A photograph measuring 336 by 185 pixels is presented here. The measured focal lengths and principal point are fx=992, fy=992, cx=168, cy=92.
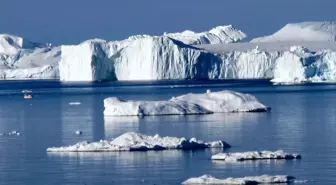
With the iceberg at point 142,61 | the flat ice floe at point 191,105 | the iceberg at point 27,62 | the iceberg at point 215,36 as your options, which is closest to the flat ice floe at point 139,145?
the flat ice floe at point 191,105

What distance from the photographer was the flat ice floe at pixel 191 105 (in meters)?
31.1

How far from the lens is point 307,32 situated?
7588 centimetres

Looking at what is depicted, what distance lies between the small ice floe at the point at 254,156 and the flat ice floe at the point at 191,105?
12402 millimetres

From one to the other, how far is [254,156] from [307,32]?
58559mm

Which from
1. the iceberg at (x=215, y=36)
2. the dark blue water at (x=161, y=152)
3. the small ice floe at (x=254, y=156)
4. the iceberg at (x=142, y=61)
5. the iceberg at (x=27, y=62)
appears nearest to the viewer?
the dark blue water at (x=161, y=152)

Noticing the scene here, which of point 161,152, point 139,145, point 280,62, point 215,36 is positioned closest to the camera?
point 161,152

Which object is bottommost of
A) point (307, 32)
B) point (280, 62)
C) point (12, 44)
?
point (280, 62)

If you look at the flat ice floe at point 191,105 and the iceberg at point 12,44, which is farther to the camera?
the iceberg at point 12,44

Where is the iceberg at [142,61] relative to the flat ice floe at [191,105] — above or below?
above

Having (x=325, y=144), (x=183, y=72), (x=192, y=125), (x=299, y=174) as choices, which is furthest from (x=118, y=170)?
(x=183, y=72)

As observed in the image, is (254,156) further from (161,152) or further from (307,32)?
(307,32)

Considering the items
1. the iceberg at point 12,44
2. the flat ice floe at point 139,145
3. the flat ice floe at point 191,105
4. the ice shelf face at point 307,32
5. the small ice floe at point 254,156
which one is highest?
the iceberg at point 12,44

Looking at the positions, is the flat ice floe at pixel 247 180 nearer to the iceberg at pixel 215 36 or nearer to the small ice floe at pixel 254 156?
the small ice floe at pixel 254 156

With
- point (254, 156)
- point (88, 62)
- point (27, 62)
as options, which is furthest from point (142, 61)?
point (254, 156)
